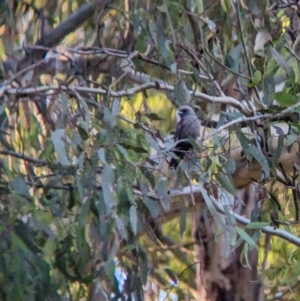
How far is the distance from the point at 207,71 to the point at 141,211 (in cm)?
48

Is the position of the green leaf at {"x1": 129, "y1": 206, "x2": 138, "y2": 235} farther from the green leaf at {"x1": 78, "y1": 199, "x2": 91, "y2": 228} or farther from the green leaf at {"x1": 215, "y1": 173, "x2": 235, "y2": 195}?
the green leaf at {"x1": 215, "y1": 173, "x2": 235, "y2": 195}

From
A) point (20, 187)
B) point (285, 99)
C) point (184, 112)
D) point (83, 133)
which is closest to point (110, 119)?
point (83, 133)

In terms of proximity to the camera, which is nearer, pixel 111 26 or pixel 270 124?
pixel 270 124

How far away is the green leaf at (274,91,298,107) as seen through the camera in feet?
6.14

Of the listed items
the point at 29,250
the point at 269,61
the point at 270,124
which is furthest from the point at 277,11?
the point at 29,250

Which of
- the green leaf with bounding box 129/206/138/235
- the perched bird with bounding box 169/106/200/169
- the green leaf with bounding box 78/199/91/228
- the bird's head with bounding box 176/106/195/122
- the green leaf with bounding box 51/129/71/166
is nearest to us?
the green leaf with bounding box 51/129/71/166

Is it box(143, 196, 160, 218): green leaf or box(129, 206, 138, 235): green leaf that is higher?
box(129, 206, 138, 235): green leaf

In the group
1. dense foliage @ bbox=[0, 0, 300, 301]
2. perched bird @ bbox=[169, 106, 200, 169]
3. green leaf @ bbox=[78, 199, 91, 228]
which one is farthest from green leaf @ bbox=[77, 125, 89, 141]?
perched bird @ bbox=[169, 106, 200, 169]

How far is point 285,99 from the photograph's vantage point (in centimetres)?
188

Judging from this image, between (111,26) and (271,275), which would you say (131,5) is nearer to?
(111,26)

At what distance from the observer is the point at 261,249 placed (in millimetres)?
3459

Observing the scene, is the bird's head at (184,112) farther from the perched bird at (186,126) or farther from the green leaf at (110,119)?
the green leaf at (110,119)

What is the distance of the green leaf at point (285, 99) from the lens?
1.87 m

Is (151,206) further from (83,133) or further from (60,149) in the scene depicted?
(60,149)
